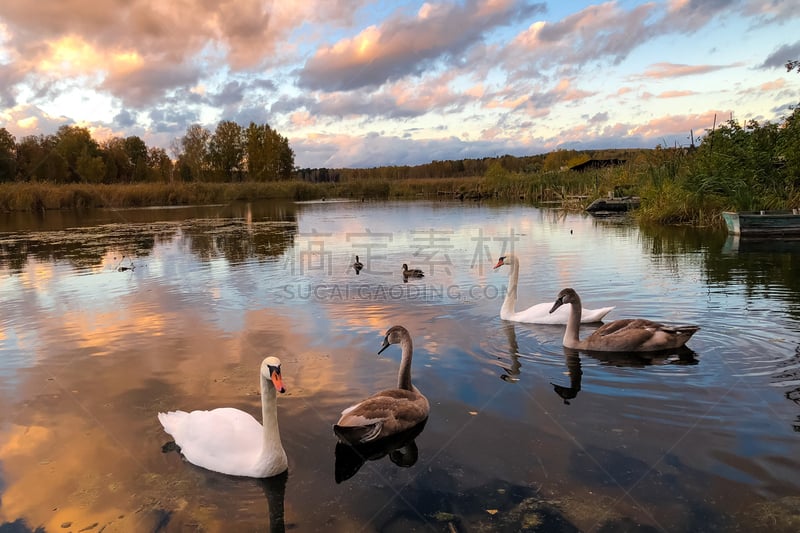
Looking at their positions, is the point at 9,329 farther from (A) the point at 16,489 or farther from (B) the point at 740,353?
(B) the point at 740,353

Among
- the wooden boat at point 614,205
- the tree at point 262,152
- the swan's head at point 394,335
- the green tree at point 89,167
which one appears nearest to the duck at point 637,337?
the swan's head at point 394,335

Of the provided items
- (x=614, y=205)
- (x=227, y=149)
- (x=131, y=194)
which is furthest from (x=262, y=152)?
(x=614, y=205)

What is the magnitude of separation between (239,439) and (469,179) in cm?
6480

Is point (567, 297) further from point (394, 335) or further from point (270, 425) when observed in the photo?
point (270, 425)

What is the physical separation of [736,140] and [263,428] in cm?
2132

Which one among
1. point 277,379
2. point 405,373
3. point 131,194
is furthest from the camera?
point 131,194

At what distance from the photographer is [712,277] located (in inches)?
455

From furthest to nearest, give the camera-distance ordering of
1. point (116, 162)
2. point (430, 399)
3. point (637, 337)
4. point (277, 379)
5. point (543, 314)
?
1. point (116, 162)
2. point (543, 314)
3. point (637, 337)
4. point (430, 399)
5. point (277, 379)

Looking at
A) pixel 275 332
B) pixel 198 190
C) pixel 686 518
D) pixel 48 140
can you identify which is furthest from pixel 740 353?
pixel 48 140

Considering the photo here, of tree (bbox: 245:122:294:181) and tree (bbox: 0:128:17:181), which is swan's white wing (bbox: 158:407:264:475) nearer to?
tree (bbox: 0:128:17:181)

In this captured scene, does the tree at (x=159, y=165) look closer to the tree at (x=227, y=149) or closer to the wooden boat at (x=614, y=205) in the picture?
the tree at (x=227, y=149)

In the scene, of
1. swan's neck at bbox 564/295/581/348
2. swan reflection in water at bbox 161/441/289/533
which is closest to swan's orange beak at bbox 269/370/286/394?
swan reflection in water at bbox 161/441/289/533

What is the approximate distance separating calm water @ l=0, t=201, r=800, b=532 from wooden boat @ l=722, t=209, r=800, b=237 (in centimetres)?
441

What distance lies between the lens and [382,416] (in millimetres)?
4910
